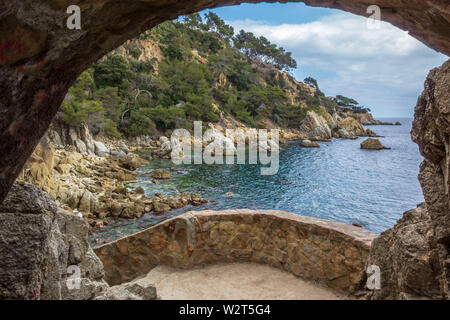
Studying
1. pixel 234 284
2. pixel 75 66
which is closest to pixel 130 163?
pixel 234 284

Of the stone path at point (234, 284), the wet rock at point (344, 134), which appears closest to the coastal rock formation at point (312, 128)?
the wet rock at point (344, 134)

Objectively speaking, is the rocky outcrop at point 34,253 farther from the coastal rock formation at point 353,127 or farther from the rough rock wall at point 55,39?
the coastal rock formation at point 353,127

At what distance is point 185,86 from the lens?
30.0 meters

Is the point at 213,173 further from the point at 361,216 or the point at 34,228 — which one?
the point at 34,228

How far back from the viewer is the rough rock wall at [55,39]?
1.39 metres

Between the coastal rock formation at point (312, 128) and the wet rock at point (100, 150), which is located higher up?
the coastal rock formation at point (312, 128)

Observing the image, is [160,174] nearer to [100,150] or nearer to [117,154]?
[117,154]

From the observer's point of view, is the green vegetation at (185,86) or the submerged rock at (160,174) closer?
the submerged rock at (160,174)

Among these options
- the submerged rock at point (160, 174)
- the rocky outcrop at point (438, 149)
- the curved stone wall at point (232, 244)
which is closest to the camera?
the rocky outcrop at point (438, 149)

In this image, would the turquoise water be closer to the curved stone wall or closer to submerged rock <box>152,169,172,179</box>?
submerged rock <box>152,169,172,179</box>

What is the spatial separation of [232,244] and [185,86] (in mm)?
27493

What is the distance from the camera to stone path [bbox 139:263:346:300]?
11.8ft

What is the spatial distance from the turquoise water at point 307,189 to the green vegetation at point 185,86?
22.4 ft
